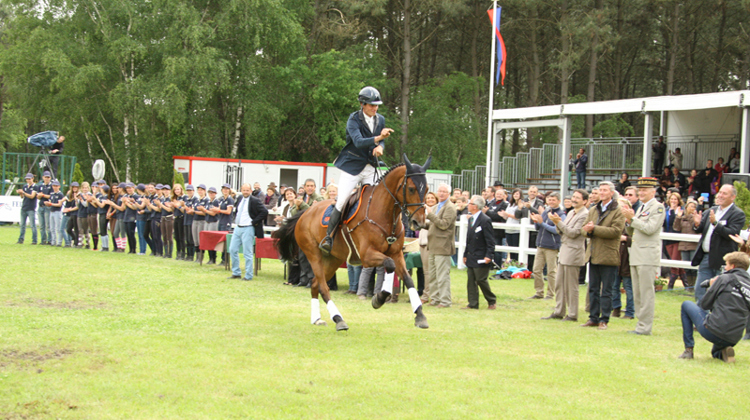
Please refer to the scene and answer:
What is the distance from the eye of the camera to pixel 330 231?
8.82 metres

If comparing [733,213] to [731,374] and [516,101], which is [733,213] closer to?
[731,374]

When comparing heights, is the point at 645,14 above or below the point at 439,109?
→ above

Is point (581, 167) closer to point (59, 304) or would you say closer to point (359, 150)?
point (359, 150)

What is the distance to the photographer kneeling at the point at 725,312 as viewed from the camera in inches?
277

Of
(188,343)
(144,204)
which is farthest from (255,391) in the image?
(144,204)

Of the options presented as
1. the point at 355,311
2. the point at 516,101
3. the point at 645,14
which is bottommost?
the point at 355,311

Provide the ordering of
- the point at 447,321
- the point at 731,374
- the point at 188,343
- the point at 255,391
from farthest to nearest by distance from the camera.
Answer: the point at 447,321, the point at 188,343, the point at 731,374, the point at 255,391

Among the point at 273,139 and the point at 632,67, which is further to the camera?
the point at 632,67

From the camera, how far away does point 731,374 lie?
22.1 feet

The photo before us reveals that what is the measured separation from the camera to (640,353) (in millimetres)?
7664

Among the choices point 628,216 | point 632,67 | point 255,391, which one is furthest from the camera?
point 632,67

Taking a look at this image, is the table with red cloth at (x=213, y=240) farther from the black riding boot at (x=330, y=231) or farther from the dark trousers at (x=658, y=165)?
the dark trousers at (x=658, y=165)

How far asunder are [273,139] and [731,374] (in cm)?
3301

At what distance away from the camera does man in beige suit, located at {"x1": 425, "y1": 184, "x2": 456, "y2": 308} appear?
11406 millimetres
